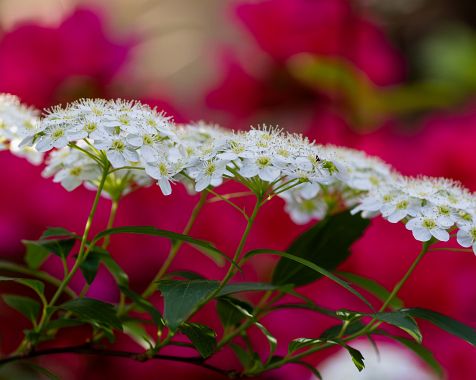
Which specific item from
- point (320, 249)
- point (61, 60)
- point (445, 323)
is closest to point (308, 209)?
point (320, 249)

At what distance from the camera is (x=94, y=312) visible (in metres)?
0.54

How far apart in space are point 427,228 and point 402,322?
0.07 metres

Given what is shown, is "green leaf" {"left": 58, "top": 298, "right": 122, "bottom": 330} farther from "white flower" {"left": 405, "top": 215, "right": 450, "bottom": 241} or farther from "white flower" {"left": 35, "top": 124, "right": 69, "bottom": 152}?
"white flower" {"left": 405, "top": 215, "right": 450, "bottom": 241}

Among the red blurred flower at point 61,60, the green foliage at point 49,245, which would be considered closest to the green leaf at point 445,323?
the green foliage at point 49,245

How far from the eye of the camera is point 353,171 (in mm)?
652

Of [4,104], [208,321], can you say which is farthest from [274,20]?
[4,104]

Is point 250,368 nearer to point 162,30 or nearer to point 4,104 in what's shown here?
point 4,104

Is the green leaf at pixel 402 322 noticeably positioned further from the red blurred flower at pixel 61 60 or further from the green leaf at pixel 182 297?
the red blurred flower at pixel 61 60

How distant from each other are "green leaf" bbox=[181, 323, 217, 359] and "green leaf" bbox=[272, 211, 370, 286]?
11cm

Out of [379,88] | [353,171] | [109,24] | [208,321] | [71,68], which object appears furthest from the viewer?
[379,88]

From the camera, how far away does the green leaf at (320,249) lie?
644 mm

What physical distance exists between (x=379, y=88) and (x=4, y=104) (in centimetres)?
89

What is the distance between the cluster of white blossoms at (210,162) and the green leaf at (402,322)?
0.18ft

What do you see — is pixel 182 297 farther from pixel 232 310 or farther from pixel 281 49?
pixel 281 49
